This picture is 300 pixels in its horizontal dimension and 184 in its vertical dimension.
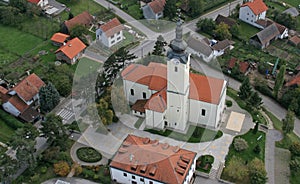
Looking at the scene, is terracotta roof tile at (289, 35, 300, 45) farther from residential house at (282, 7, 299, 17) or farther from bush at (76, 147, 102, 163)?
bush at (76, 147, 102, 163)

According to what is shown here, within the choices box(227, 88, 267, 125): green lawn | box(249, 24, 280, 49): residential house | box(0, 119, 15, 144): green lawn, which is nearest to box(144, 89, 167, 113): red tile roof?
box(227, 88, 267, 125): green lawn

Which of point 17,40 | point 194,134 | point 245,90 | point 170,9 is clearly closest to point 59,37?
point 17,40

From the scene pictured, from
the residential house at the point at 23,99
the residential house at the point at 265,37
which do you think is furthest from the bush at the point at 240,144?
the residential house at the point at 23,99

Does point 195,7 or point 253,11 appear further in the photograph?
point 195,7

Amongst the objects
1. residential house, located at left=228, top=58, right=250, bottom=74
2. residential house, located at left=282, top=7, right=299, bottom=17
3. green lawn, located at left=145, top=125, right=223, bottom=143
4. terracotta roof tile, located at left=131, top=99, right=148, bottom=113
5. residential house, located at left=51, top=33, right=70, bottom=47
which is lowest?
green lawn, located at left=145, top=125, right=223, bottom=143

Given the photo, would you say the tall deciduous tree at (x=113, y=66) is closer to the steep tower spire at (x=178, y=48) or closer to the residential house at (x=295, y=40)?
the steep tower spire at (x=178, y=48)

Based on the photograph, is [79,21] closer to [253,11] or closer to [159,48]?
[159,48]
